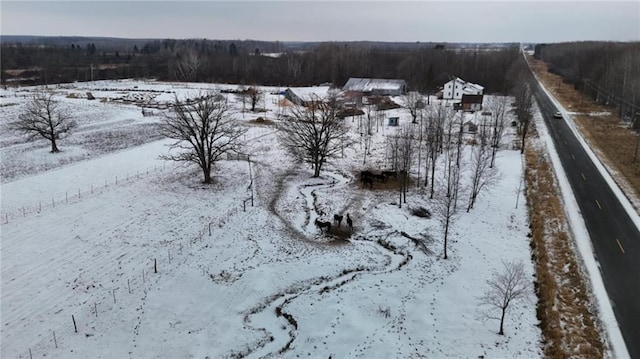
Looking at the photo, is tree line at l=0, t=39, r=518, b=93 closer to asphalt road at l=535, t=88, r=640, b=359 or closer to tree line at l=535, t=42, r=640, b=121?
tree line at l=535, t=42, r=640, b=121

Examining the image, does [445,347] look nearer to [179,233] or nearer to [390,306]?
[390,306]

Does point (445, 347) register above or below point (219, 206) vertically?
below

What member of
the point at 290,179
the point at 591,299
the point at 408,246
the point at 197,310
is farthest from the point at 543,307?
the point at 290,179

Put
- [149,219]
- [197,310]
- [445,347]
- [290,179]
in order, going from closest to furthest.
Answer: [445,347] < [197,310] < [149,219] < [290,179]

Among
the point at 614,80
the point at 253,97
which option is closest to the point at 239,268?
the point at 253,97

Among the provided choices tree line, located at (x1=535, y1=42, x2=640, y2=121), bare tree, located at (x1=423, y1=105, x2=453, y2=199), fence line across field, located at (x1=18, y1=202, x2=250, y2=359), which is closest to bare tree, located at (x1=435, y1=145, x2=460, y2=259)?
bare tree, located at (x1=423, y1=105, x2=453, y2=199)
